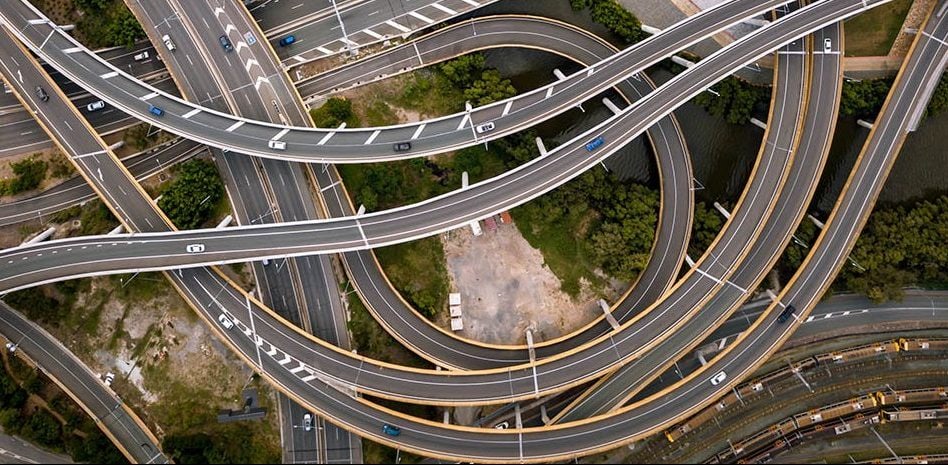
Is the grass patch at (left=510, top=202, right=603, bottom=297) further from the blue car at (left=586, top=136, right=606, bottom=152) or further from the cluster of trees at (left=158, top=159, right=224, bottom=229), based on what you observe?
the cluster of trees at (left=158, top=159, right=224, bottom=229)

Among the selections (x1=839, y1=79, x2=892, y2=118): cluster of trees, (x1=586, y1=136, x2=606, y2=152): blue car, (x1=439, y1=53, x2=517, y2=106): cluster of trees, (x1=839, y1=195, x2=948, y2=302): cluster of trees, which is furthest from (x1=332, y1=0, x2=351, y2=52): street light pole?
(x1=839, y1=195, x2=948, y2=302): cluster of trees

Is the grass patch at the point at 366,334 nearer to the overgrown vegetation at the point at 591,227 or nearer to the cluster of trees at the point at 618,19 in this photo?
the overgrown vegetation at the point at 591,227

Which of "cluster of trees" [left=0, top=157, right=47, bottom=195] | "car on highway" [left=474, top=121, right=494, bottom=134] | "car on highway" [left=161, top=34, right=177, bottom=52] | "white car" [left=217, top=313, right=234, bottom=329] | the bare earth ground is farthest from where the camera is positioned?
the bare earth ground

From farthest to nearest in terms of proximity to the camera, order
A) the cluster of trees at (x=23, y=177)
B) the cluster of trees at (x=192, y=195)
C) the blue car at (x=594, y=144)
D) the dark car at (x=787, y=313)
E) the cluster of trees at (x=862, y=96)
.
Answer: the cluster of trees at (x=862, y=96) < the cluster of trees at (x=23, y=177) < the dark car at (x=787, y=313) < the cluster of trees at (x=192, y=195) < the blue car at (x=594, y=144)

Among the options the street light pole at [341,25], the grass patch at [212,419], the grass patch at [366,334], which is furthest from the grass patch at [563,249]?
the grass patch at [212,419]

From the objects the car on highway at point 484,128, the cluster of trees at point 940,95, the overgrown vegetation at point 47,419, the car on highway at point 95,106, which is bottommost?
the overgrown vegetation at point 47,419

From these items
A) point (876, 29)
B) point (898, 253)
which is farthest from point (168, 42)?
point (898, 253)

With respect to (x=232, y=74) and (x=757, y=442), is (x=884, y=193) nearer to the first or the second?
(x=757, y=442)

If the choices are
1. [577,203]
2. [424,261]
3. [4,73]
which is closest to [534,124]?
[577,203]

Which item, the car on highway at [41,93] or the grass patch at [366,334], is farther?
the grass patch at [366,334]
